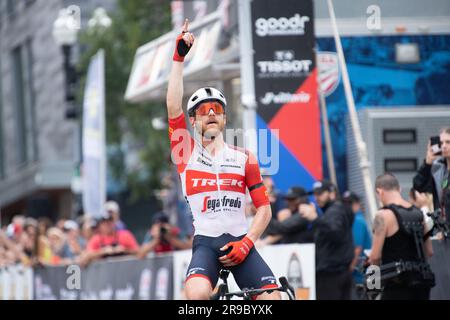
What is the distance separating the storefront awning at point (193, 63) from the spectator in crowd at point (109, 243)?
2.90m

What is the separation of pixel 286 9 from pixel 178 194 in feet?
30.6

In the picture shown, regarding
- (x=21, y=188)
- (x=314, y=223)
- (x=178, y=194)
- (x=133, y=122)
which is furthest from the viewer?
(x=21, y=188)

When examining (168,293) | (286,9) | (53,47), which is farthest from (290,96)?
(53,47)

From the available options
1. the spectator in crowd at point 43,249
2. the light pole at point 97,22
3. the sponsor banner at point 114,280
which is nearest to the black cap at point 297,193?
the sponsor banner at point 114,280

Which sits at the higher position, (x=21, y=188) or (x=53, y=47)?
(x=53, y=47)

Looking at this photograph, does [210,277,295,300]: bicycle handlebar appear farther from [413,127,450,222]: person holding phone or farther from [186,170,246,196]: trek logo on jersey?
[413,127,450,222]: person holding phone

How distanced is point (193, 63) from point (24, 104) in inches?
1215

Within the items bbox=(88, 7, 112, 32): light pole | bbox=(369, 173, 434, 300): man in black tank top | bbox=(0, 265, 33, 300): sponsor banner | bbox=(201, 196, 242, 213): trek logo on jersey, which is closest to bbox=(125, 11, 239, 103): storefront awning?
bbox=(0, 265, 33, 300): sponsor banner

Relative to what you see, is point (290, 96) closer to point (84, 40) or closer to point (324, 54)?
point (324, 54)

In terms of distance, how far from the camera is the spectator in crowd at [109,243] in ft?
59.9

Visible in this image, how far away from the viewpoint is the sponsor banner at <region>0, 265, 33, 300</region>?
2089 centimetres

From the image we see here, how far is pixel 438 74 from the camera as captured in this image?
1678 centimetres

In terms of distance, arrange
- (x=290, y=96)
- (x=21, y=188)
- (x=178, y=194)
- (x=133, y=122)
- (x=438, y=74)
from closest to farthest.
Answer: (x=290, y=96) < (x=438, y=74) < (x=178, y=194) < (x=133, y=122) < (x=21, y=188)

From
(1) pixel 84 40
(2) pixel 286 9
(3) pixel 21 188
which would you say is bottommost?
(2) pixel 286 9
